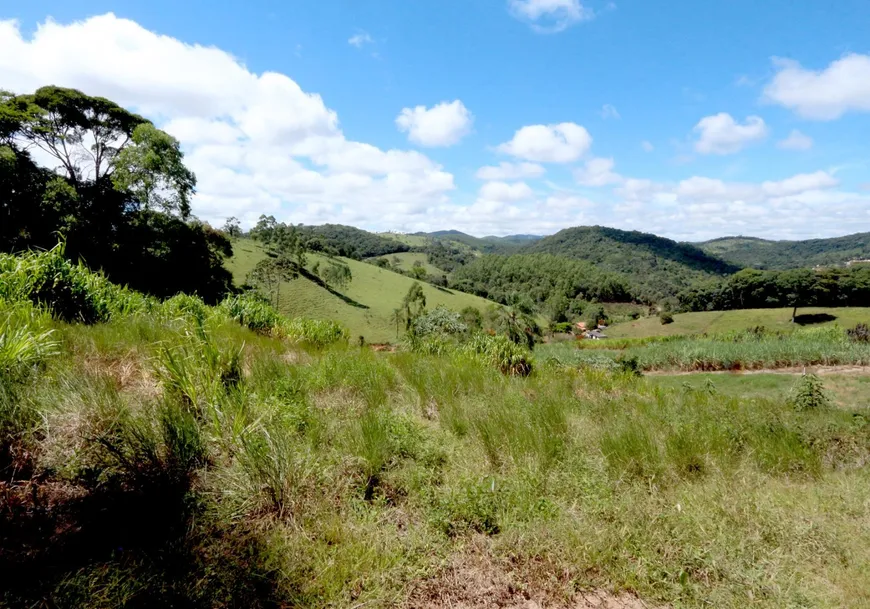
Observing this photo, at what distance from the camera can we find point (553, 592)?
2.10 m

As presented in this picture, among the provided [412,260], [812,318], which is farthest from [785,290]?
[412,260]

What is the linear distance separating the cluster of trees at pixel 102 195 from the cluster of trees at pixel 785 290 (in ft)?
272

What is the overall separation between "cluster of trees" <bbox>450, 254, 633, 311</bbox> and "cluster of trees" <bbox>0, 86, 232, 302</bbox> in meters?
82.6

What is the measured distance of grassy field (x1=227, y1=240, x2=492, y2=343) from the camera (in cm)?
4897

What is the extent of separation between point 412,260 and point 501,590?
14996cm

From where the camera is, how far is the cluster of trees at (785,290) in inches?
2616

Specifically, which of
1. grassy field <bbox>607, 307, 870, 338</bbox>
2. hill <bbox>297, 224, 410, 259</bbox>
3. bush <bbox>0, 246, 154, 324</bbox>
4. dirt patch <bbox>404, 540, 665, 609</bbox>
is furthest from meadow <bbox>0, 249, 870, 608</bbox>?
hill <bbox>297, 224, 410, 259</bbox>

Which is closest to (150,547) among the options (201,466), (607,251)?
A: (201,466)

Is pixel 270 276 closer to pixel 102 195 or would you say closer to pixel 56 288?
pixel 102 195

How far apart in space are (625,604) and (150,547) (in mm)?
2498

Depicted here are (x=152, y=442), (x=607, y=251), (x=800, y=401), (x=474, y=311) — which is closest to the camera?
(x=152, y=442)

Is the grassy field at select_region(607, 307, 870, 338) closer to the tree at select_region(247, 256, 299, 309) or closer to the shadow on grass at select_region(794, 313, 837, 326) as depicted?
the shadow on grass at select_region(794, 313, 837, 326)

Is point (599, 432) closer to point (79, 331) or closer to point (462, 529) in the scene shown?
point (462, 529)

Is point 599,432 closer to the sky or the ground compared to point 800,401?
closer to the sky
